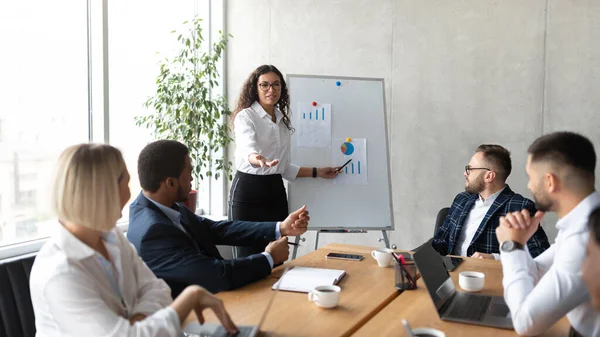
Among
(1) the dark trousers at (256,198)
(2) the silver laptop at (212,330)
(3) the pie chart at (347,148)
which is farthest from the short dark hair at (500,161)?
(2) the silver laptop at (212,330)

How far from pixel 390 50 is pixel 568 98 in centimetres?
142

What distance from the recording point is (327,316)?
1.84 metres

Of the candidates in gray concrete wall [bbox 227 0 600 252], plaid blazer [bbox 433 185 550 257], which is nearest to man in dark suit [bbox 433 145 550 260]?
plaid blazer [bbox 433 185 550 257]

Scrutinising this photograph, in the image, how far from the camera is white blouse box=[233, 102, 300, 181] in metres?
3.87

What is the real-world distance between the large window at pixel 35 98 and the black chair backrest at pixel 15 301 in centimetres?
158

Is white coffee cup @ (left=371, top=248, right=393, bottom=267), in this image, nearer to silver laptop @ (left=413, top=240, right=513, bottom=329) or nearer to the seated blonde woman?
silver laptop @ (left=413, top=240, right=513, bottom=329)

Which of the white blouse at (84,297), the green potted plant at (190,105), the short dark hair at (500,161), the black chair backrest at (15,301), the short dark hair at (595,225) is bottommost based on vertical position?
the black chair backrest at (15,301)

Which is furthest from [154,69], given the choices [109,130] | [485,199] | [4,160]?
[485,199]

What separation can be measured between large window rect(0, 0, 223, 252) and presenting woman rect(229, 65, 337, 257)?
77 centimetres

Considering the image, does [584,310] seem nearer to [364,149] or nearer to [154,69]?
[364,149]

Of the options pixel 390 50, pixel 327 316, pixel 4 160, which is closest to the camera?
pixel 327 316

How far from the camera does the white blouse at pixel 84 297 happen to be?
141 cm

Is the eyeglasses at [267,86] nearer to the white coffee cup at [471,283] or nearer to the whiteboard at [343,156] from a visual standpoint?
the whiteboard at [343,156]

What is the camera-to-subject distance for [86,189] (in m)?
1.49
